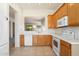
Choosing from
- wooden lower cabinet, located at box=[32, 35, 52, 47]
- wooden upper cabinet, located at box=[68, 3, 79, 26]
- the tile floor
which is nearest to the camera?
wooden upper cabinet, located at box=[68, 3, 79, 26]

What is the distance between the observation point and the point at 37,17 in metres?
7.20

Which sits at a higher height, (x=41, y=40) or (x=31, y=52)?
(x=41, y=40)

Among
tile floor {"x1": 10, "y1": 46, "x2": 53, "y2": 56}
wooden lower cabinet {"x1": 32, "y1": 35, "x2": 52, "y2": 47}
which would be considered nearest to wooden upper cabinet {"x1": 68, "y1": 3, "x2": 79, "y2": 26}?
tile floor {"x1": 10, "y1": 46, "x2": 53, "y2": 56}

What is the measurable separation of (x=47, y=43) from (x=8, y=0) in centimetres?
559

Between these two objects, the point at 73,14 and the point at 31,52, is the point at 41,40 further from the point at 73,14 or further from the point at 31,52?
the point at 73,14

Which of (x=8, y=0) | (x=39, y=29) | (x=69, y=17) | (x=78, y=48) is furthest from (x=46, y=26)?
(x=8, y=0)

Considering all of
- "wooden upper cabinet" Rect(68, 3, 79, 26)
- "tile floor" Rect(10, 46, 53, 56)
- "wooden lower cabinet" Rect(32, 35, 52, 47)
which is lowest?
"tile floor" Rect(10, 46, 53, 56)

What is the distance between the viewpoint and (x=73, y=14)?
10.8ft

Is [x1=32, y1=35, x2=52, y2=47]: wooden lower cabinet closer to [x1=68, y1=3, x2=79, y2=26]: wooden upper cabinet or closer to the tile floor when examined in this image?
the tile floor

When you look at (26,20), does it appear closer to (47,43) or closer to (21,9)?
(21,9)

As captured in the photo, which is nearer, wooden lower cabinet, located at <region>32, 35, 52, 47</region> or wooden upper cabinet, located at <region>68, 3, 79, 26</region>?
wooden upper cabinet, located at <region>68, 3, 79, 26</region>

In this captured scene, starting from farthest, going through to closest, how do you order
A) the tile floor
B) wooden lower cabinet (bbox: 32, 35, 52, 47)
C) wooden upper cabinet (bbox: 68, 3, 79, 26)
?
wooden lower cabinet (bbox: 32, 35, 52, 47) → the tile floor → wooden upper cabinet (bbox: 68, 3, 79, 26)

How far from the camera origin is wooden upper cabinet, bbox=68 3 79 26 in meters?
3.20

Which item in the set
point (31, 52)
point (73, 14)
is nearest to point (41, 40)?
point (31, 52)
